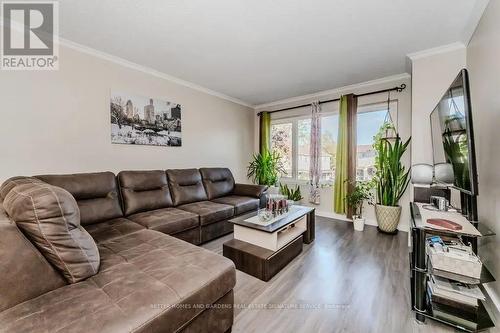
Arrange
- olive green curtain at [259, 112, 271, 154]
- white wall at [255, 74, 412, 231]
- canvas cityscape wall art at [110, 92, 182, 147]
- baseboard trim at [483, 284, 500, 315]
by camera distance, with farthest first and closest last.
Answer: olive green curtain at [259, 112, 271, 154] < white wall at [255, 74, 412, 231] < canvas cityscape wall art at [110, 92, 182, 147] < baseboard trim at [483, 284, 500, 315]

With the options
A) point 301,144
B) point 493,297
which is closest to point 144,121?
point 301,144

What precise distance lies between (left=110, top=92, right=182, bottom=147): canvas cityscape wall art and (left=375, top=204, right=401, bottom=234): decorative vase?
340 cm

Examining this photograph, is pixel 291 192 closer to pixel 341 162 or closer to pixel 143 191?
pixel 341 162

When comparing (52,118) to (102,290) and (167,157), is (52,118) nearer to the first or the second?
(167,157)

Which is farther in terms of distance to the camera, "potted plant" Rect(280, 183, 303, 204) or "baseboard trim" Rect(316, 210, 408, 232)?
"potted plant" Rect(280, 183, 303, 204)

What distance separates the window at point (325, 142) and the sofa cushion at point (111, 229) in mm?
3339

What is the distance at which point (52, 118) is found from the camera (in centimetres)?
227

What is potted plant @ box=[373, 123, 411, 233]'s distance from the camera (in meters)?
2.99

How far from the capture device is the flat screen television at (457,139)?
1.32 meters

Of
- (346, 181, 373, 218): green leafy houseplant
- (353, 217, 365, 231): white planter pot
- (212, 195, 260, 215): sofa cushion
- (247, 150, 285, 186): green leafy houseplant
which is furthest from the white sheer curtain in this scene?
(212, 195, 260, 215): sofa cushion

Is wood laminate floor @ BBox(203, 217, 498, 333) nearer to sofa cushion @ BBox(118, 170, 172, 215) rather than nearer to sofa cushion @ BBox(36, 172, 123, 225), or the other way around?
sofa cushion @ BBox(118, 170, 172, 215)

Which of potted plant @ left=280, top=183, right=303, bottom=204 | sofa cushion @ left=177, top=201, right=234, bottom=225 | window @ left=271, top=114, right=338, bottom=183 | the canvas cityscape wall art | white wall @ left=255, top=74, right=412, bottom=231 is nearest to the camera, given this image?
sofa cushion @ left=177, top=201, right=234, bottom=225

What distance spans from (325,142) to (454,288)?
117 inches

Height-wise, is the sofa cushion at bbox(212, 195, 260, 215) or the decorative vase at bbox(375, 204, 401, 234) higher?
the sofa cushion at bbox(212, 195, 260, 215)
